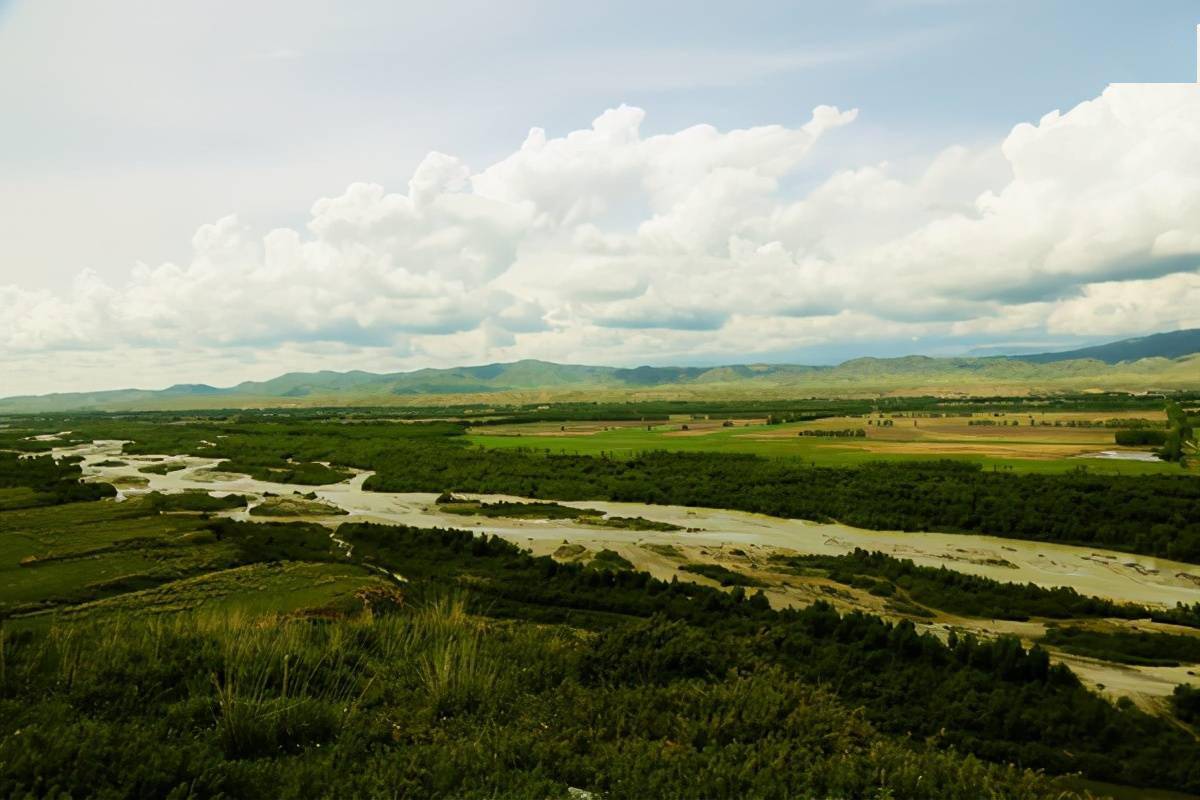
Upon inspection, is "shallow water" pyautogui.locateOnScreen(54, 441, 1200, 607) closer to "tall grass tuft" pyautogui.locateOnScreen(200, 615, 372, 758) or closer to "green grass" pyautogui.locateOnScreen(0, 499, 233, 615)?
"green grass" pyautogui.locateOnScreen(0, 499, 233, 615)

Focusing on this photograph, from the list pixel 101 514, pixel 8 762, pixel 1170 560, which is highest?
pixel 8 762

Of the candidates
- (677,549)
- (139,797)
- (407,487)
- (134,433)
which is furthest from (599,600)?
(134,433)

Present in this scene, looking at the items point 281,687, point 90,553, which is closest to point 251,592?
point 90,553

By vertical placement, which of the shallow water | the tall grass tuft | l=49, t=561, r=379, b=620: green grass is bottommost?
the shallow water

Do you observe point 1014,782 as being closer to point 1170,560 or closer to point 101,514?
point 1170,560

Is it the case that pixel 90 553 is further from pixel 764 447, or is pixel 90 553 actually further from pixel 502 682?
pixel 764 447

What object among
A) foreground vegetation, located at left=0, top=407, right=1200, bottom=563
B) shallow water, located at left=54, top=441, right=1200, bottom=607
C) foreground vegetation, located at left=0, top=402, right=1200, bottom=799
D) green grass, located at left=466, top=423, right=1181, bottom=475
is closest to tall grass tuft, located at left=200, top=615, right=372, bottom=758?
foreground vegetation, located at left=0, top=402, right=1200, bottom=799
